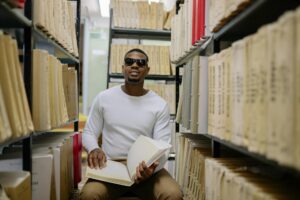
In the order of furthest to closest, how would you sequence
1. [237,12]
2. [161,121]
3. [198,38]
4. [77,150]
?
[77,150] < [161,121] < [198,38] < [237,12]

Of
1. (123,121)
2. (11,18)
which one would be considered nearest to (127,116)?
(123,121)

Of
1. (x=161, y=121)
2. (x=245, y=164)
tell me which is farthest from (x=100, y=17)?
(x=245, y=164)

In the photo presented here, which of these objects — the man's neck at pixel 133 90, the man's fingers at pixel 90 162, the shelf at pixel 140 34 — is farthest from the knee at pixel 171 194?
the shelf at pixel 140 34

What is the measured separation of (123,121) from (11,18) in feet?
3.62

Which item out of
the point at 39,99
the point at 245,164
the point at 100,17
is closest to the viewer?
the point at 245,164

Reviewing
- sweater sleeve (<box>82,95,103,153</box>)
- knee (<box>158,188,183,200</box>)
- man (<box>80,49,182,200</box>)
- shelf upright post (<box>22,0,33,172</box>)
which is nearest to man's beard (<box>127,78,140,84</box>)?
man (<box>80,49,182,200</box>)

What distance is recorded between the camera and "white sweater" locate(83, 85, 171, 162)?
2275 mm

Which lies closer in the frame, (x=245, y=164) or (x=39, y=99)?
(x=245, y=164)

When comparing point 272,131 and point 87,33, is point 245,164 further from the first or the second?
point 87,33

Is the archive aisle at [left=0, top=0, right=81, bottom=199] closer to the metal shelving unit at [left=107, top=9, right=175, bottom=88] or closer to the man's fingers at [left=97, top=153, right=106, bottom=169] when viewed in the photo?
the man's fingers at [left=97, top=153, right=106, bottom=169]

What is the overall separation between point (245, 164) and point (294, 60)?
2.48 ft

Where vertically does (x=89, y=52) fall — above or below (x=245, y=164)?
above

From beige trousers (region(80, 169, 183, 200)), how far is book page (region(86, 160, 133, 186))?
70 mm

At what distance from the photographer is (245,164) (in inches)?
55.0
